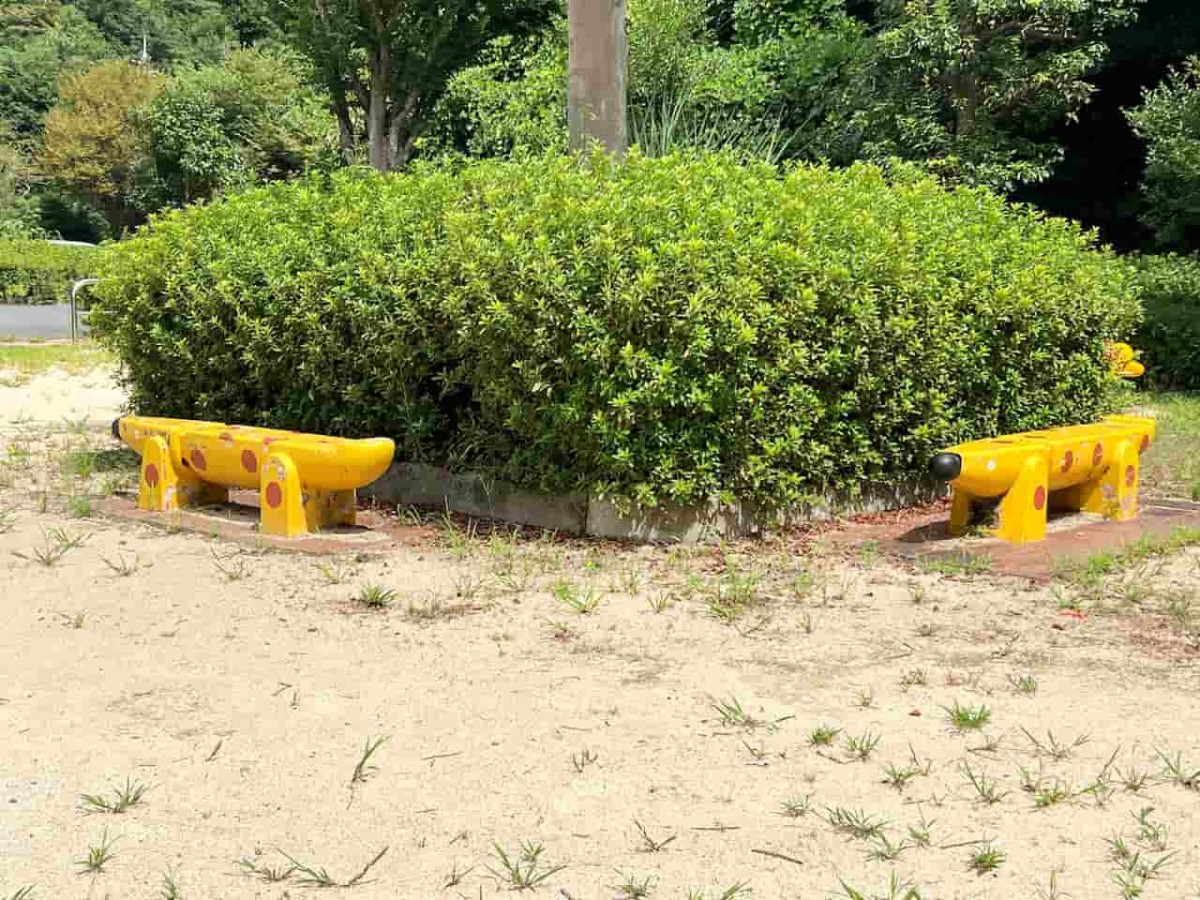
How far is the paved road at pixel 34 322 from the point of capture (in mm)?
21406

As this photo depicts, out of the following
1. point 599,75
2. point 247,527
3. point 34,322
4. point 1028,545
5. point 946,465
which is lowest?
point 1028,545

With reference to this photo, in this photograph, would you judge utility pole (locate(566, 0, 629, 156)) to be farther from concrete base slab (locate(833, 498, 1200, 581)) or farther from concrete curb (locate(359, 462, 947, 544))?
concrete base slab (locate(833, 498, 1200, 581))

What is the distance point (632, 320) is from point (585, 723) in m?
2.37

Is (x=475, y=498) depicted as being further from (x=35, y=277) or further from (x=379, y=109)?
(x=35, y=277)

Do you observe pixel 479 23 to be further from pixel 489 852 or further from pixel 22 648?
pixel 489 852

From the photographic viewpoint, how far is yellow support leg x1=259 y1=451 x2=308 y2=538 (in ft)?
19.5

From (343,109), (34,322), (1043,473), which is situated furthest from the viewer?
(34,322)

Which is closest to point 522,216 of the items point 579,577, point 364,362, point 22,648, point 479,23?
point 364,362

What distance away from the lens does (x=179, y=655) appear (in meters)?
4.25

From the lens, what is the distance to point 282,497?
235 inches

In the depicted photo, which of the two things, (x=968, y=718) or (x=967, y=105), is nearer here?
(x=968, y=718)

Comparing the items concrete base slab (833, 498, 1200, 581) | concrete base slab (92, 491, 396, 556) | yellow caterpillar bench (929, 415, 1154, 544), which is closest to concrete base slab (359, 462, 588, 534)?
concrete base slab (92, 491, 396, 556)

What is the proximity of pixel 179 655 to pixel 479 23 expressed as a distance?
461 inches

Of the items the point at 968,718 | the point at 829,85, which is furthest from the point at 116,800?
the point at 829,85
